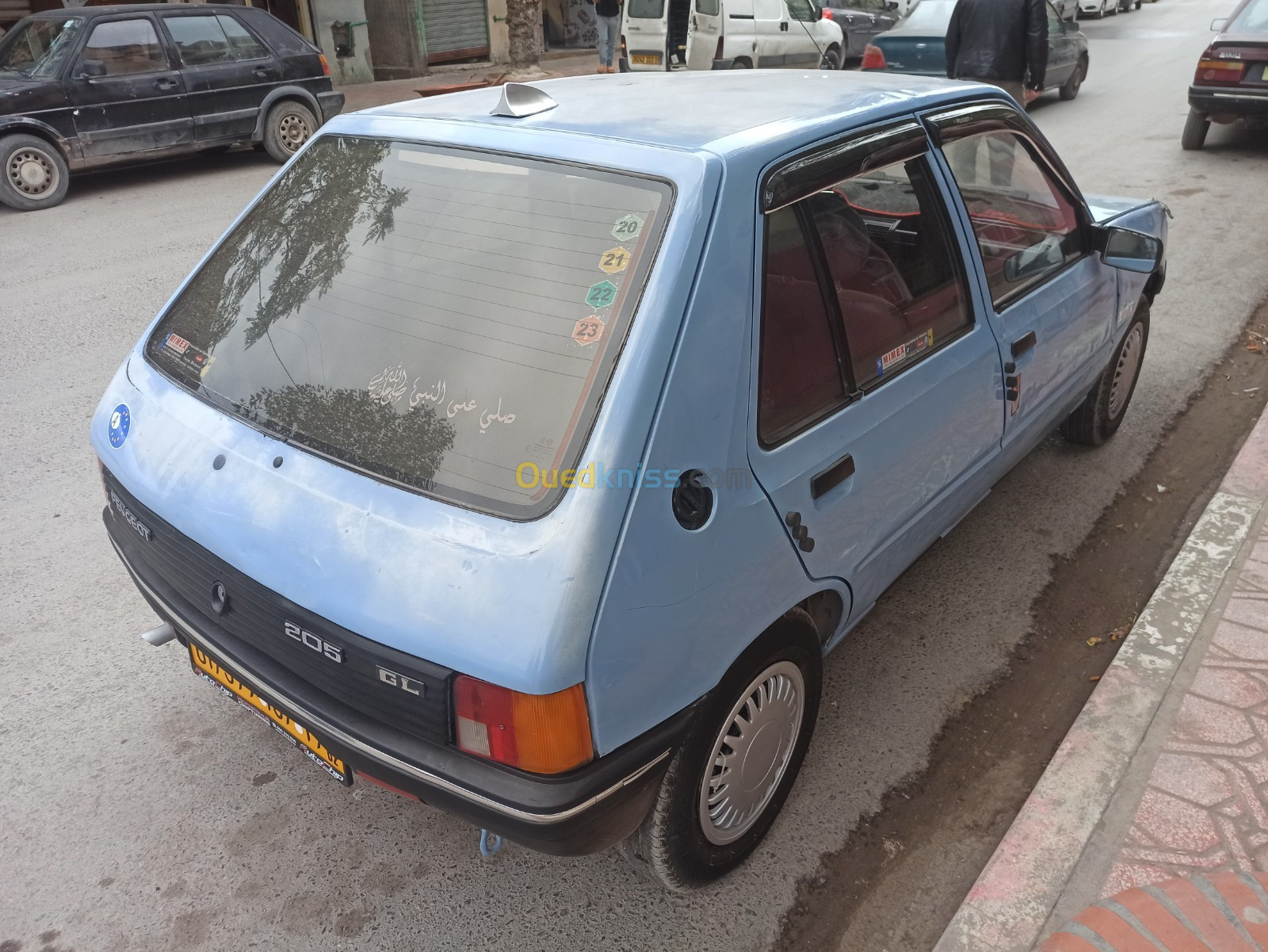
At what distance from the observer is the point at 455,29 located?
62.6 feet

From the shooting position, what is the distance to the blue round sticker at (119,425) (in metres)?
2.58

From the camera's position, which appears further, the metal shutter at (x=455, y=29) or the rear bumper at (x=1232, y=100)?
the metal shutter at (x=455, y=29)

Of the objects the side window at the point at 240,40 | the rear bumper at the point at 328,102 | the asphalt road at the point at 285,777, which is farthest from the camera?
the rear bumper at the point at 328,102

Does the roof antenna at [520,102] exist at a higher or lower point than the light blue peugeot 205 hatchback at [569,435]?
higher

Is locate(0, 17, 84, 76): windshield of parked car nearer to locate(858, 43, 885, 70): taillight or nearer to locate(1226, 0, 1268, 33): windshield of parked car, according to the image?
locate(858, 43, 885, 70): taillight

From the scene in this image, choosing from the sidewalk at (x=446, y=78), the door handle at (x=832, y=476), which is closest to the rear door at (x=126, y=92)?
the sidewalk at (x=446, y=78)

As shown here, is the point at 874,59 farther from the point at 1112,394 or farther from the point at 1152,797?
the point at 1152,797

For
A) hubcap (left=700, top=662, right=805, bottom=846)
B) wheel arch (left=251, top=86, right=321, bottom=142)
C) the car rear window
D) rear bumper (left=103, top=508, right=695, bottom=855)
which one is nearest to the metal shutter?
wheel arch (left=251, top=86, right=321, bottom=142)

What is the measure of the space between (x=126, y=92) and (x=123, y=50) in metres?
0.44

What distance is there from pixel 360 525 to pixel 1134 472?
3919mm

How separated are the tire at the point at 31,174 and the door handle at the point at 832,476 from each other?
948 centimetres

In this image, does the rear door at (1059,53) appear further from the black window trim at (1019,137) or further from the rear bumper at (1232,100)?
the black window trim at (1019,137)

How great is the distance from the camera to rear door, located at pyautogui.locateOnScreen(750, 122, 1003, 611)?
2.29 meters

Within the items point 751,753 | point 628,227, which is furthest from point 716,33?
point 751,753
